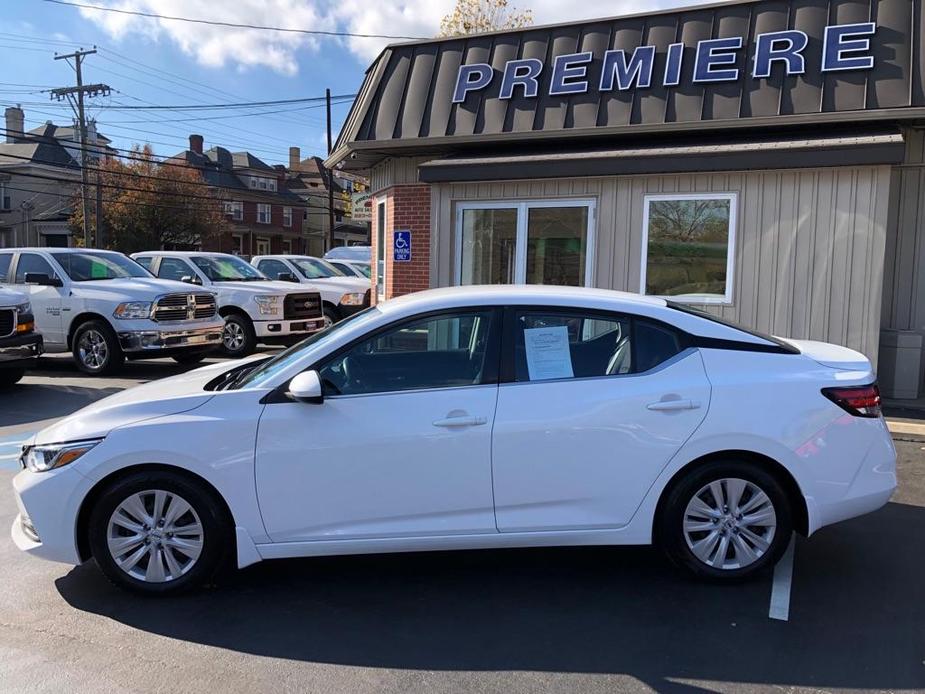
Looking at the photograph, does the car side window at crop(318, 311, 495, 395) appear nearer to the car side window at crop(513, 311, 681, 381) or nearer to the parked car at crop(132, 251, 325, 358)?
the car side window at crop(513, 311, 681, 381)

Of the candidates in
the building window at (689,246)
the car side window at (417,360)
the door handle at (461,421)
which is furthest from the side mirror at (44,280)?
the door handle at (461,421)

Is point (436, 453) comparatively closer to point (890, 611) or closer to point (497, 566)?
point (497, 566)

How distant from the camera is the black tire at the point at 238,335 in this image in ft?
44.3

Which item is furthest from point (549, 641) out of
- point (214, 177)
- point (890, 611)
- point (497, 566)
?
point (214, 177)

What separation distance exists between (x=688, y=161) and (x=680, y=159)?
89 mm

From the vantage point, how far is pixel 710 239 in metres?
8.96

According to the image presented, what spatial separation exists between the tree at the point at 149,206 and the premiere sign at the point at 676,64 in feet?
115

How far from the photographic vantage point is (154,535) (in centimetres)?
387

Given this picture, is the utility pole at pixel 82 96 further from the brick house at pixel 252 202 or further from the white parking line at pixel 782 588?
the white parking line at pixel 782 588

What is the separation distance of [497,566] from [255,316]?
9.99 m

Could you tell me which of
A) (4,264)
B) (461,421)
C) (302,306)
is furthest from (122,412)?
(302,306)

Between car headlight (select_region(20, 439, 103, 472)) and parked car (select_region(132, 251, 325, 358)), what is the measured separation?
31.1 feet

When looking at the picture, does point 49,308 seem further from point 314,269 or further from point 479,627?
point 479,627

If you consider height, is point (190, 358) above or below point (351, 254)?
below
